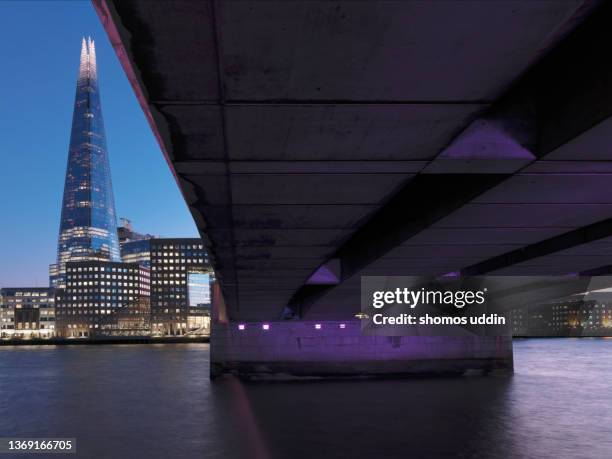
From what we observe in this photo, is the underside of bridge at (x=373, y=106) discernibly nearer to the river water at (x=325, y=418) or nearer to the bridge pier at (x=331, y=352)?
the river water at (x=325, y=418)

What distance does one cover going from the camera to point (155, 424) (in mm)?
43625

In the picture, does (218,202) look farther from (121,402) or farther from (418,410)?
(121,402)

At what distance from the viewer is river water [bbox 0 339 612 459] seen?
34.0 m

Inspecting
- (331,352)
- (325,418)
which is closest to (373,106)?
(325,418)

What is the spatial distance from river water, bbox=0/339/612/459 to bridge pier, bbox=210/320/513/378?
1.68 m

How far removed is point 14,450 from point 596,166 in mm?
34428

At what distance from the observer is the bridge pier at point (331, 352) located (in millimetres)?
64125

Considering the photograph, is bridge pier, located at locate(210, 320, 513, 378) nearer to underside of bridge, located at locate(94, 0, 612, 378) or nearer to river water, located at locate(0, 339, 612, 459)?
river water, located at locate(0, 339, 612, 459)

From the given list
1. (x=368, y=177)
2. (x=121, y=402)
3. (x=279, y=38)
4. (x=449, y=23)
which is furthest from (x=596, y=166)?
(x=121, y=402)

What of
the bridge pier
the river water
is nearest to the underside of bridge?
the river water

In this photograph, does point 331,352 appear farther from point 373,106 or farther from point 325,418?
point 373,106

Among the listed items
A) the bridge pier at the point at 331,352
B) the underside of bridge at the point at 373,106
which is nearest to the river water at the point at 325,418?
the bridge pier at the point at 331,352

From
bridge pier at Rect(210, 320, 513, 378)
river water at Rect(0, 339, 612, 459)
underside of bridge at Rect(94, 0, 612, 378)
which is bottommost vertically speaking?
river water at Rect(0, 339, 612, 459)

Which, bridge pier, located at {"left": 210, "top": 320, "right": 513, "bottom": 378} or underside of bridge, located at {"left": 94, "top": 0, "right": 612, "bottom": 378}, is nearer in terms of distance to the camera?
underside of bridge, located at {"left": 94, "top": 0, "right": 612, "bottom": 378}
